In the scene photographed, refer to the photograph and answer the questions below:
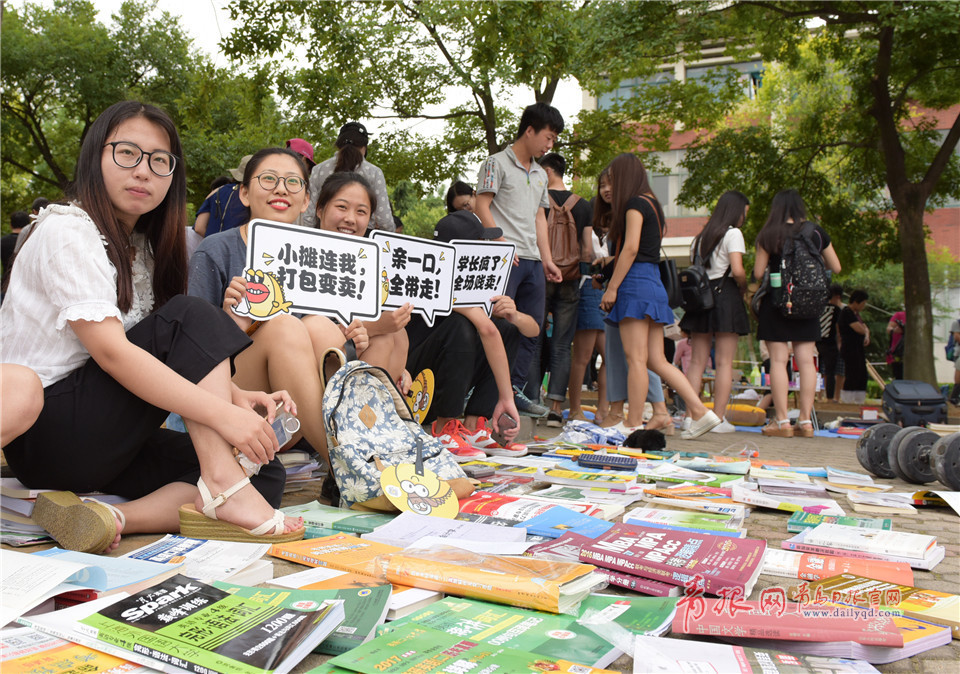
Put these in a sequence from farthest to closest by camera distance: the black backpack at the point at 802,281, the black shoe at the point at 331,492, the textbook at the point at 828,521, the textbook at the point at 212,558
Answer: the black backpack at the point at 802,281
the black shoe at the point at 331,492
the textbook at the point at 828,521
the textbook at the point at 212,558

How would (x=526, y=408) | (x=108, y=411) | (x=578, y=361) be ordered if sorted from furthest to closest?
(x=578, y=361), (x=526, y=408), (x=108, y=411)

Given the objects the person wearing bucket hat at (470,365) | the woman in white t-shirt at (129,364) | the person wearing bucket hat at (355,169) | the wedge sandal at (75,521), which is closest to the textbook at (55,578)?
the wedge sandal at (75,521)

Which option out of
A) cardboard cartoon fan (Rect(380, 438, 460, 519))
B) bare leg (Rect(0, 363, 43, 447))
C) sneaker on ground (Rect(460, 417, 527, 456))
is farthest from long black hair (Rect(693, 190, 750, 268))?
bare leg (Rect(0, 363, 43, 447))

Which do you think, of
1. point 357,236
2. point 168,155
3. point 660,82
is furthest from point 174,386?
point 660,82

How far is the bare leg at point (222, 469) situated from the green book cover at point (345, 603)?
1.76 ft

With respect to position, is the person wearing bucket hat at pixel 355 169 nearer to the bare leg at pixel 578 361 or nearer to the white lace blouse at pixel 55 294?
the white lace blouse at pixel 55 294

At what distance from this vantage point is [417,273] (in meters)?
3.93

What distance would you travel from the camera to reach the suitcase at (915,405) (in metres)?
6.39

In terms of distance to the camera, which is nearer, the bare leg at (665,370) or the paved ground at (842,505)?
the paved ground at (842,505)

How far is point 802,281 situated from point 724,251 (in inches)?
27.1

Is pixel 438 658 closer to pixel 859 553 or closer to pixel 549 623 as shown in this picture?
pixel 549 623

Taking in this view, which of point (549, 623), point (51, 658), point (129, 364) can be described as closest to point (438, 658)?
point (549, 623)

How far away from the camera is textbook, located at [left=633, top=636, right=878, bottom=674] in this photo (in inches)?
51.6

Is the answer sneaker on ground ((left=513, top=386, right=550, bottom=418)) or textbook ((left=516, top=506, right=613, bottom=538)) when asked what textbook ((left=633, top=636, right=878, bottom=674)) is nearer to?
textbook ((left=516, top=506, right=613, bottom=538))
